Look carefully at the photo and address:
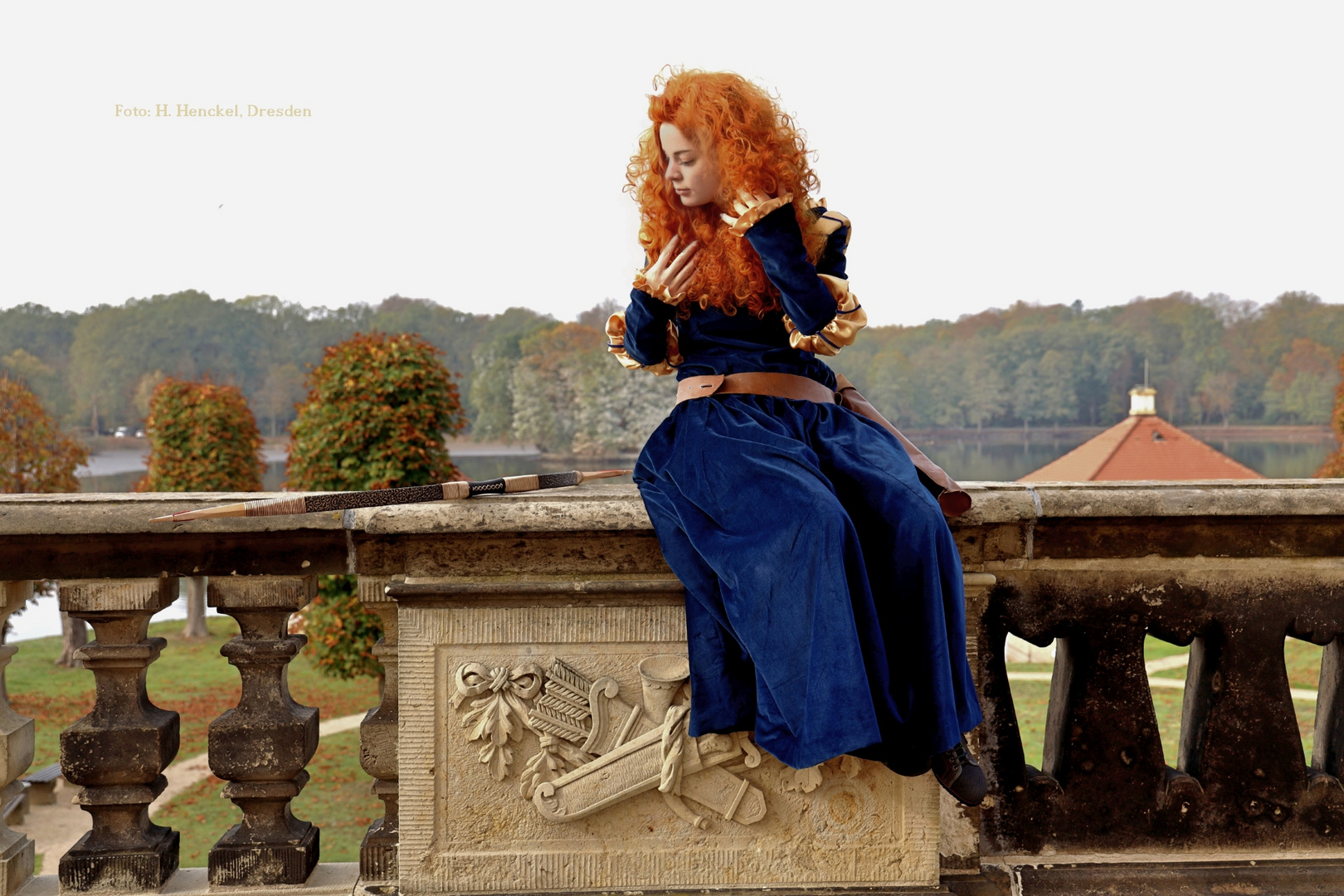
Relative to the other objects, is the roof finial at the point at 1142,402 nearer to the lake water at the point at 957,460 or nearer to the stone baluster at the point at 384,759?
the lake water at the point at 957,460

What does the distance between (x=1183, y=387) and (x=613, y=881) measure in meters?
27.4

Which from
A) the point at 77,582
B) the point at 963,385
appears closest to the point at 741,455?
the point at 77,582

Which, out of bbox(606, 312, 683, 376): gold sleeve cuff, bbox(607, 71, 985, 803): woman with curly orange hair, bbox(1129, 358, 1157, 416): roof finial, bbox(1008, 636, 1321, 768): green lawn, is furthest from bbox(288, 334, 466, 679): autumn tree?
bbox(1129, 358, 1157, 416): roof finial

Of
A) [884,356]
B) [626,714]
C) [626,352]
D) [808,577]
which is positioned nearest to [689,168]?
[626,352]

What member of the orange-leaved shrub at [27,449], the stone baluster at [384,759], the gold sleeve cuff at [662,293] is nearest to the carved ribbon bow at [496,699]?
the stone baluster at [384,759]

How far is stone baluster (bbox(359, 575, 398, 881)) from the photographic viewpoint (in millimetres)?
2016

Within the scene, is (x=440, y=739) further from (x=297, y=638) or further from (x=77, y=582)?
(x=77, y=582)

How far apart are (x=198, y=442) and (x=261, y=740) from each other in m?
14.1

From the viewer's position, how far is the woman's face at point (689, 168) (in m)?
2.10

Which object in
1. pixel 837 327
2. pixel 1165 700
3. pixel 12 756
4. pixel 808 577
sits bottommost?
pixel 1165 700

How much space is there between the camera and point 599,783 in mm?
1921

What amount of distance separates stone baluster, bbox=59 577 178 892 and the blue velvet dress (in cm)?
99

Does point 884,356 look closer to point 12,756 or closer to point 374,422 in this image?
point 374,422

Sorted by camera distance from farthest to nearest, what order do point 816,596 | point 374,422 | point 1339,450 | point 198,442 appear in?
point 1339,450
point 198,442
point 374,422
point 816,596
